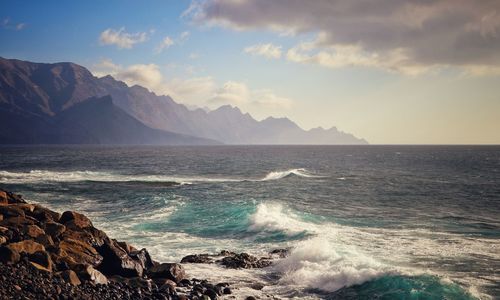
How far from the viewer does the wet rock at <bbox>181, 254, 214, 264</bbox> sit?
22.3 meters

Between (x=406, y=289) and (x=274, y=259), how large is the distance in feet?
25.7

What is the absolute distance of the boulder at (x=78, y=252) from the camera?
17.7m

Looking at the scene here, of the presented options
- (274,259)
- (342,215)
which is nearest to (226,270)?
(274,259)

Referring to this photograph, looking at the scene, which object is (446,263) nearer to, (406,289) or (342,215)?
(406,289)

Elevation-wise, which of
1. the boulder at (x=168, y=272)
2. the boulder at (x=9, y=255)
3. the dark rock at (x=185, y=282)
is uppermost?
the boulder at (x=9, y=255)

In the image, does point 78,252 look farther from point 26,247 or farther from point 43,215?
point 43,215

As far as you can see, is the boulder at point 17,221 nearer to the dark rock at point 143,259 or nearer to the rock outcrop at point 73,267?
the rock outcrop at point 73,267

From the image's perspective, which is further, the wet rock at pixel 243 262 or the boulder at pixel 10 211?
the wet rock at pixel 243 262

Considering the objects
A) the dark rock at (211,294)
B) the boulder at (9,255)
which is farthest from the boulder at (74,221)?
the dark rock at (211,294)

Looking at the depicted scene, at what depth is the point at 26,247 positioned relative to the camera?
1634 cm

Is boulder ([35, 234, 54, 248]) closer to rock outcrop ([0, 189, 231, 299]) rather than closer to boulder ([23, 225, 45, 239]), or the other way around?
rock outcrop ([0, 189, 231, 299])

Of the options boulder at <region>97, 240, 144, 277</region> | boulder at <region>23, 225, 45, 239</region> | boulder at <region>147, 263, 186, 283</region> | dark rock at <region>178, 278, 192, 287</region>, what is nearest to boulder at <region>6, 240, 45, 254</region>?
boulder at <region>23, 225, 45, 239</region>

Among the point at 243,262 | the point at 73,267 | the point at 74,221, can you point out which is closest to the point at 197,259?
the point at 243,262

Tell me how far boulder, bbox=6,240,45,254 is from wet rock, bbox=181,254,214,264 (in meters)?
7.93
